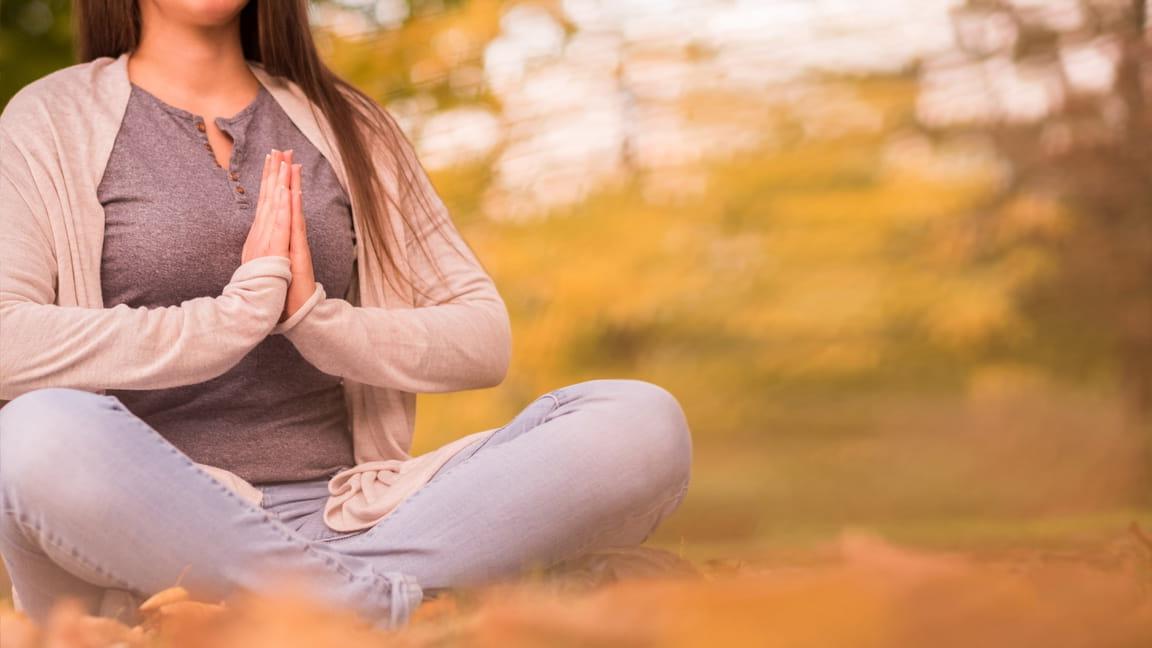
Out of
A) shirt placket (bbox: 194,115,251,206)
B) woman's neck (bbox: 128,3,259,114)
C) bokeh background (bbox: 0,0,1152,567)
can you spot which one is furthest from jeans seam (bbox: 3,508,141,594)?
bokeh background (bbox: 0,0,1152,567)

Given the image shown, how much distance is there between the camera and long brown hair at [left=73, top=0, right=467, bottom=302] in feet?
5.79

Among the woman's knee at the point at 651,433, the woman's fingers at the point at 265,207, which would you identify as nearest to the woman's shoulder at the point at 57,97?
the woman's fingers at the point at 265,207

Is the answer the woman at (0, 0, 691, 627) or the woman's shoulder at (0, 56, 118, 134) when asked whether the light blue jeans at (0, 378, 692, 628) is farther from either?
the woman's shoulder at (0, 56, 118, 134)

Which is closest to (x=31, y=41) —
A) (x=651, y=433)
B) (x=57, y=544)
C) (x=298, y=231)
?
(x=298, y=231)

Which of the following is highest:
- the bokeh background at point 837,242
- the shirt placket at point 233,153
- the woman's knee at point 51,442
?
the shirt placket at point 233,153

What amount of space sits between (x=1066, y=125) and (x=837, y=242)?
1.16 metres

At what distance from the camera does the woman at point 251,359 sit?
51.6 inches

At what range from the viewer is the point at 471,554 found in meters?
1.41

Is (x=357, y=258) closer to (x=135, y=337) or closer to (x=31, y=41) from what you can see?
(x=135, y=337)

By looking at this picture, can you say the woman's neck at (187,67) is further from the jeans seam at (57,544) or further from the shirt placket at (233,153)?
the jeans seam at (57,544)

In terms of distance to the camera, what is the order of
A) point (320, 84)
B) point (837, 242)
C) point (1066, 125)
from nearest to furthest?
point (320, 84) → point (837, 242) → point (1066, 125)

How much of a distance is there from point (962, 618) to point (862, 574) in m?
0.11

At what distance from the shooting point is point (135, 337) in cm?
140

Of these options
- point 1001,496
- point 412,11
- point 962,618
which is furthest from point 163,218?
point 1001,496
